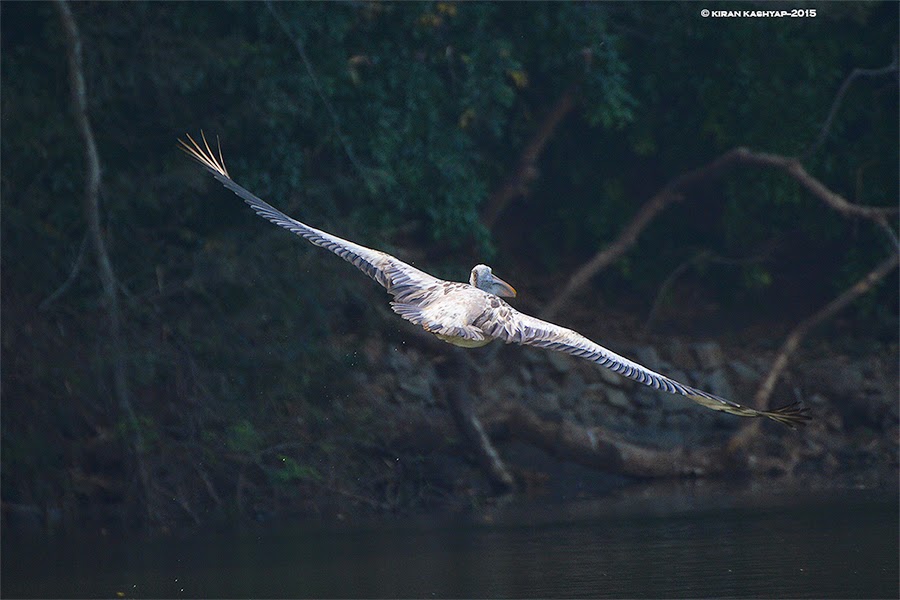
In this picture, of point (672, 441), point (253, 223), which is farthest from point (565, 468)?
point (253, 223)

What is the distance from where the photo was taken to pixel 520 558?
31.7 ft

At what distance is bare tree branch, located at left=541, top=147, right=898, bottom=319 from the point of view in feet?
52.7

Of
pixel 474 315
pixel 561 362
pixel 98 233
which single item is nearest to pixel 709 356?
pixel 561 362

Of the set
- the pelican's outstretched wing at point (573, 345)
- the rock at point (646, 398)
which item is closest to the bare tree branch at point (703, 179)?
the rock at point (646, 398)

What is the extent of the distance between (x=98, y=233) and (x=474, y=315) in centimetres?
581

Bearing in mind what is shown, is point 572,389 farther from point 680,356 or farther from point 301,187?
point 301,187

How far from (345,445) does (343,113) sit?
3.52 meters

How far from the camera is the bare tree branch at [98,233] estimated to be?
1270 cm

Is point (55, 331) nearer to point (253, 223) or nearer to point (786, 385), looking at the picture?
point (253, 223)

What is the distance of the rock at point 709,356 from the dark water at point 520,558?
17.6 ft

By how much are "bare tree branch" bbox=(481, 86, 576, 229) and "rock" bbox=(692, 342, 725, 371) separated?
2.86 meters

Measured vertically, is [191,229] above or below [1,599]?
above

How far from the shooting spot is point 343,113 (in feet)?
49.0

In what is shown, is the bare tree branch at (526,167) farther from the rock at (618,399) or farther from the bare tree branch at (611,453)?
the bare tree branch at (611,453)
